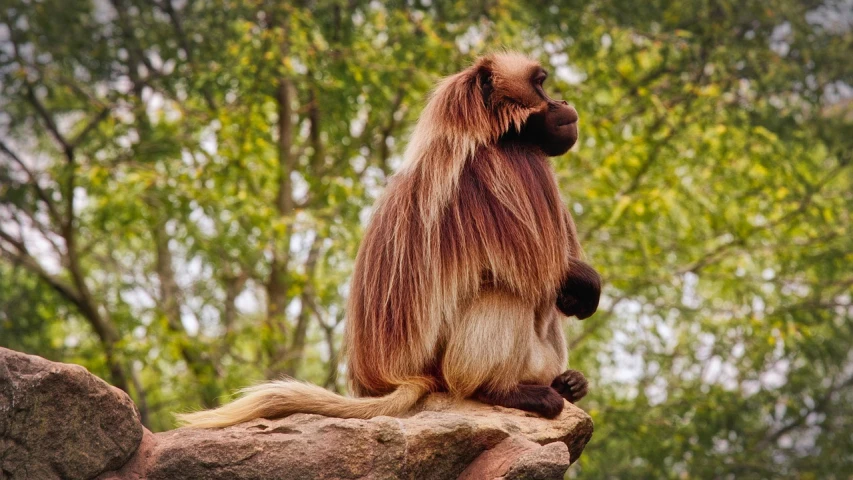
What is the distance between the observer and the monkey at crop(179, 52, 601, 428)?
469cm

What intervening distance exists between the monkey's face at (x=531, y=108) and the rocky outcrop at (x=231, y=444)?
1615 millimetres

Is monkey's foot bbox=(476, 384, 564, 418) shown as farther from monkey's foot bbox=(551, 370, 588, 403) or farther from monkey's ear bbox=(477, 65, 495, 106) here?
monkey's ear bbox=(477, 65, 495, 106)

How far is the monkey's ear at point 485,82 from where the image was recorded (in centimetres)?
517

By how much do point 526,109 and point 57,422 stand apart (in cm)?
282

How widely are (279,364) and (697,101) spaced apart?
5.10 m

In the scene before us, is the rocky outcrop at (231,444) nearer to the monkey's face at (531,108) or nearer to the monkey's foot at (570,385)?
the monkey's foot at (570,385)

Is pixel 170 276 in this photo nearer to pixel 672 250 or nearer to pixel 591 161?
pixel 591 161

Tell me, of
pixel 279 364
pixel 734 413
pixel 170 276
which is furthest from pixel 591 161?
pixel 170 276

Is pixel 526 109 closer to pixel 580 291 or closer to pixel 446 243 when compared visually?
pixel 446 243

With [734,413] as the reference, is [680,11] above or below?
above

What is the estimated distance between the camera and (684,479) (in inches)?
465

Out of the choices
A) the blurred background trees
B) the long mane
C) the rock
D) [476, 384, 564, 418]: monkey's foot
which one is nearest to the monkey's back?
the long mane

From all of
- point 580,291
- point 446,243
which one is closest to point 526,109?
point 446,243

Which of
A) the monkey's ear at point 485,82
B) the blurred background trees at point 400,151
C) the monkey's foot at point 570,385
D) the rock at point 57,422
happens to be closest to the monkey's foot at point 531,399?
the monkey's foot at point 570,385
